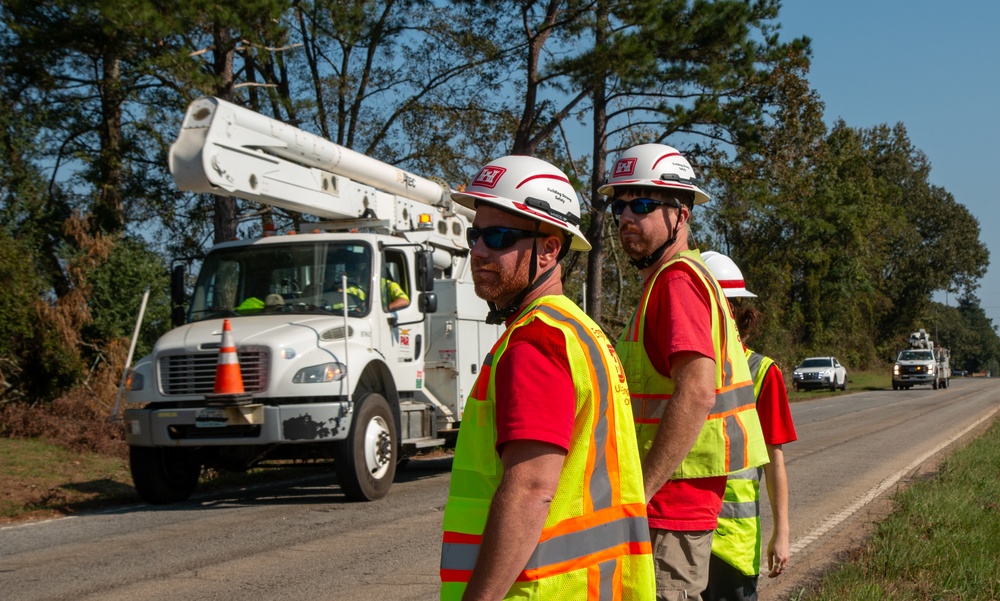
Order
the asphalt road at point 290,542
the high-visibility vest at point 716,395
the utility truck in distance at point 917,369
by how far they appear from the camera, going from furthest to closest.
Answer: the utility truck in distance at point 917,369 → the asphalt road at point 290,542 → the high-visibility vest at point 716,395

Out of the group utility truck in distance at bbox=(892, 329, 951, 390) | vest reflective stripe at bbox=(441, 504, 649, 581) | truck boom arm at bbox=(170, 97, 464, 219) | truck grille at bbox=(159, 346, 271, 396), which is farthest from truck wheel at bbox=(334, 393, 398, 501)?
utility truck in distance at bbox=(892, 329, 951, 390)

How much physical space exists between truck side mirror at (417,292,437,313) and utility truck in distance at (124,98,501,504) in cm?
2

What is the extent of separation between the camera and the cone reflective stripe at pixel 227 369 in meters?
10.0

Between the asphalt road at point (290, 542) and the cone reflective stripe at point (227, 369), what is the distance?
47.0 inches

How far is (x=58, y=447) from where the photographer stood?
562 inches

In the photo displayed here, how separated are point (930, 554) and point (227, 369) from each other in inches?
249

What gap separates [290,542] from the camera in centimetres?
842

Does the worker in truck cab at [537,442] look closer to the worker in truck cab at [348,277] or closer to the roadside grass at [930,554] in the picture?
the roadside grass at [930,554]

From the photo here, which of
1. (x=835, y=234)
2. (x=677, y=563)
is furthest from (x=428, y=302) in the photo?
(x=835, y=234)

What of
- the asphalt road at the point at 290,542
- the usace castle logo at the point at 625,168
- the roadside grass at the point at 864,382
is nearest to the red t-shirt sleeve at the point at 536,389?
the usace castle logo at the point at 625,168

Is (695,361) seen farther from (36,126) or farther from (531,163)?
(36,126)

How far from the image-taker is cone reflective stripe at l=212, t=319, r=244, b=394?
1003 centimetres

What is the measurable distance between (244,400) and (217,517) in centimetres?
111

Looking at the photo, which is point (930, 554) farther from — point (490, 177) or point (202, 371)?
point (202, 371)
